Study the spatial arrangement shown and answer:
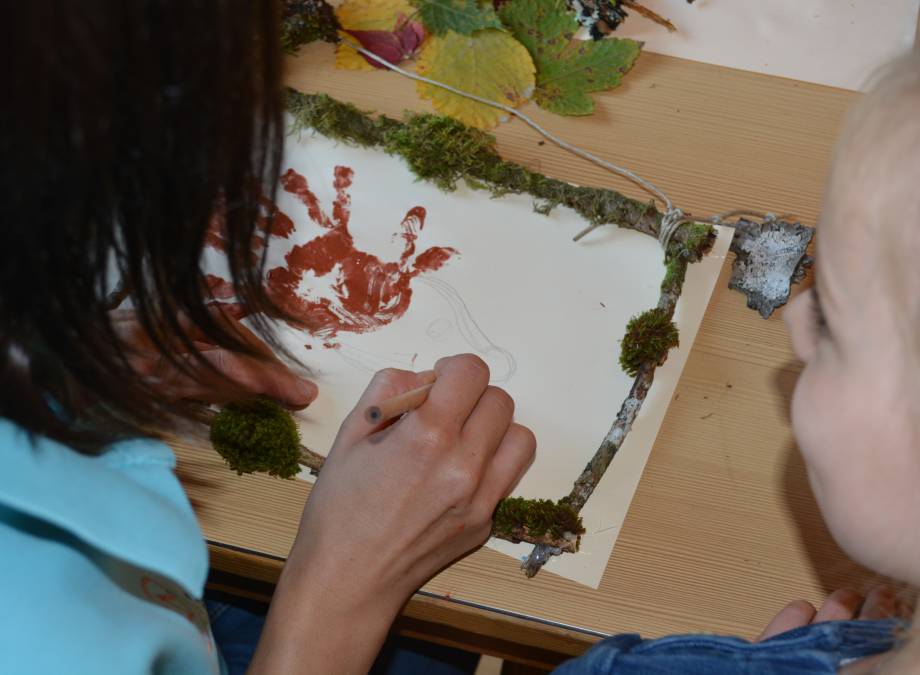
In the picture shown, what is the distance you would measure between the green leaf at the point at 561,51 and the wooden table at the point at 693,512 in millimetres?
95

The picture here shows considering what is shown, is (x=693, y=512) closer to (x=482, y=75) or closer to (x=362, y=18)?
(x=482, y=75)

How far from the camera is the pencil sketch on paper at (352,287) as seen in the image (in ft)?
3.04

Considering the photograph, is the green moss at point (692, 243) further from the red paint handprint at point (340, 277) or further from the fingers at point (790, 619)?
the fingers at point (790, 619)

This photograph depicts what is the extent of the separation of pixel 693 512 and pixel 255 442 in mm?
428

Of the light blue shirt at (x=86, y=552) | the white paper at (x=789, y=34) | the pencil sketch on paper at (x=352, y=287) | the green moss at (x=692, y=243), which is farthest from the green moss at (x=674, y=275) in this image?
the light blue shirt at (x=86, y=552)

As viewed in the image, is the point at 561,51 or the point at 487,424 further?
the point at 561,51

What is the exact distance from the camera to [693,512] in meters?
0.84

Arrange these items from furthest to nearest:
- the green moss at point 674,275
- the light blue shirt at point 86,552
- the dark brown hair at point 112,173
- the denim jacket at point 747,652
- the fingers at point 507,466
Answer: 1. the green moss at point 674,275
2. the fingers at point 507,466
3. the denim jacket at point 747,652
4. the light blue shirt at point 86,552
5. the dark brown hair at point 112,173

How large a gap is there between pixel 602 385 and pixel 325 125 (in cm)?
44

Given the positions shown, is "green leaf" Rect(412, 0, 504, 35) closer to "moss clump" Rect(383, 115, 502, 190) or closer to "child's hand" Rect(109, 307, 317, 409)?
"moss clump" Rect(383, 115, 502, 190)

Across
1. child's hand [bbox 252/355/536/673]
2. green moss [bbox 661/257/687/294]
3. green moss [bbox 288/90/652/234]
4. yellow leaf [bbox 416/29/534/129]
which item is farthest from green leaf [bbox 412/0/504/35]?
child's hand [bbox 252/355/536/673]

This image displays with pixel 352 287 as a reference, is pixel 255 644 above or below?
below

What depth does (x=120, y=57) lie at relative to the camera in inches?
16.8

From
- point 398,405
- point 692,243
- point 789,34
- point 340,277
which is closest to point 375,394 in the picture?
point 398,405
